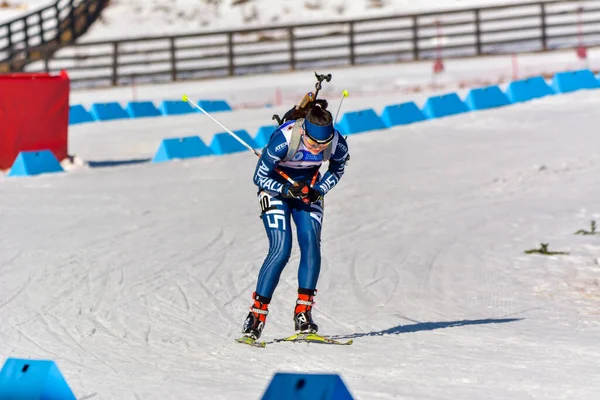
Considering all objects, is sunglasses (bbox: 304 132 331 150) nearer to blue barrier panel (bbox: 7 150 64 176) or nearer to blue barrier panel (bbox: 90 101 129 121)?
blue barrier panel (bbox: 7 150 64 176)

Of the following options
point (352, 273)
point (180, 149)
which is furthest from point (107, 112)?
point (352, 273)

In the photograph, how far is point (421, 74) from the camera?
2877 cm

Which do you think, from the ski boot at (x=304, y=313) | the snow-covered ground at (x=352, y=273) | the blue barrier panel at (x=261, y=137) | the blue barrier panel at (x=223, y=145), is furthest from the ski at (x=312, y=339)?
the blue barrier panel at (x=261, y=137)

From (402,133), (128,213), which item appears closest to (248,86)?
(402,133)

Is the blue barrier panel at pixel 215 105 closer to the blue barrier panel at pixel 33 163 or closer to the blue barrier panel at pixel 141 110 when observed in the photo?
the blue barrier panel at pixel 141 110

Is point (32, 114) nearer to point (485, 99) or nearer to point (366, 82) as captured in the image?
point (485, 99)

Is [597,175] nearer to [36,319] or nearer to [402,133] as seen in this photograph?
[402,133]

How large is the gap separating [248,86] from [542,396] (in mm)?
23608

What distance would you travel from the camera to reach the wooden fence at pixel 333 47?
3103 centimetres

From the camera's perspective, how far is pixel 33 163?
51.6 feet

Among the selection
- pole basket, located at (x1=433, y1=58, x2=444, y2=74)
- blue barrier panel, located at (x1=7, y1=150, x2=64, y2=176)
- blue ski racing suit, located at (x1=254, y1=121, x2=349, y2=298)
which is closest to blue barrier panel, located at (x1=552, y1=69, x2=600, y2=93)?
pole basket, located at (x1=433, y1=58, x2=444, y2=74)

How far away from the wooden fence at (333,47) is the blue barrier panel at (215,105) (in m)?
5.36

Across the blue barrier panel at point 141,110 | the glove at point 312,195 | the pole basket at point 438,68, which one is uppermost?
the glove at point 312,195

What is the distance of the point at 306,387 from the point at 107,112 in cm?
2080
